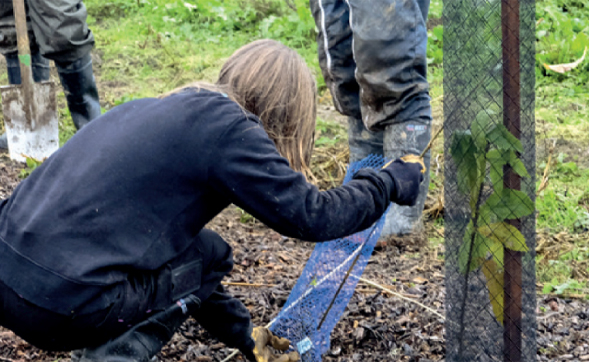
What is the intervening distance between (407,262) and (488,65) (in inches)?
63.2

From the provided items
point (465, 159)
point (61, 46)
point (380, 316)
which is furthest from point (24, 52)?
point (465, 159)

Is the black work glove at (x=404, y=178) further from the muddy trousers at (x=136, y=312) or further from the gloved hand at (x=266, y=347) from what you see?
the gloved hand at (x=266, y=347)

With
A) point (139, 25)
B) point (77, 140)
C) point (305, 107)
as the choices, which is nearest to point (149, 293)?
point (77, 140)

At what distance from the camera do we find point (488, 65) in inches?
72.2

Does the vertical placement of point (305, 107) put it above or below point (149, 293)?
above

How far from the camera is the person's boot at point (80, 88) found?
4793 millimetres

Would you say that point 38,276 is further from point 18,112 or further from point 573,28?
point 573,28

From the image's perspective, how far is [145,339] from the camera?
1969 mm

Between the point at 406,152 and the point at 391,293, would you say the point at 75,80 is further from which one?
the point at 391,293

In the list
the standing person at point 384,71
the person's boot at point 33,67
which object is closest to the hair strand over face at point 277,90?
the standing person at point 384,71

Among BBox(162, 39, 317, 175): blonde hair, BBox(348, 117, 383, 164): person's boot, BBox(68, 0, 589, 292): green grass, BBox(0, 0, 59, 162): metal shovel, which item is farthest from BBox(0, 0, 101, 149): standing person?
BBox(162, 39, 317, 175): blonde hair

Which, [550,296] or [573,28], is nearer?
[550,296]

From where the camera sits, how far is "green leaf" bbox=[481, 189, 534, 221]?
5.98 feet

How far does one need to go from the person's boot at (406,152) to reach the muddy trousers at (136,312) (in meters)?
1.40
